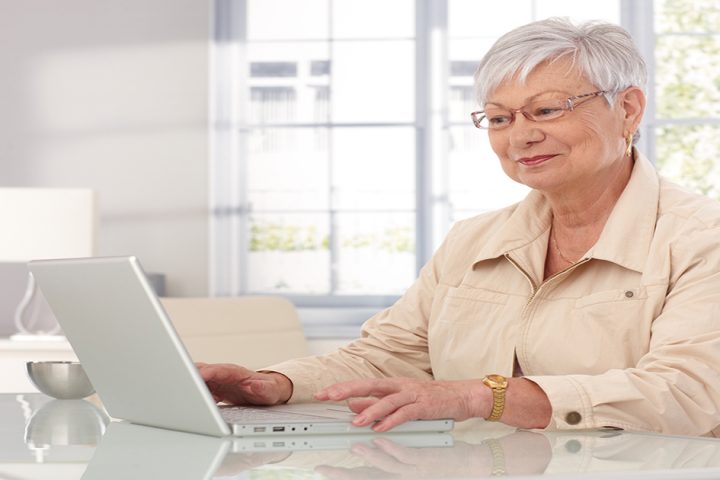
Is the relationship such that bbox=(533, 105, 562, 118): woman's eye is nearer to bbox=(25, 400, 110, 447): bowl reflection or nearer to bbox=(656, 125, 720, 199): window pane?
bbox=(25, 400, 110, 447): bowl reflection

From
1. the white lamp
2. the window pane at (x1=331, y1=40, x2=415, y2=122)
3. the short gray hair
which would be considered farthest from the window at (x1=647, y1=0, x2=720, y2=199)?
the short gray hair

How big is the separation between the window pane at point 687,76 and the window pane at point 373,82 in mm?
1098

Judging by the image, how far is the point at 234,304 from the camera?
3.60 metres

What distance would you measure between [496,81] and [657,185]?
12.9 inches

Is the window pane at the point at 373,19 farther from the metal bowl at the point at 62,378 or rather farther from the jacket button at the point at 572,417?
the jacket button at the point at 572,417

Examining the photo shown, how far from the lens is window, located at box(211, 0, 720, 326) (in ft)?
16.2

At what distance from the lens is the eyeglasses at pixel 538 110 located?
189cm

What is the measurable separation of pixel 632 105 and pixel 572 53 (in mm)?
159

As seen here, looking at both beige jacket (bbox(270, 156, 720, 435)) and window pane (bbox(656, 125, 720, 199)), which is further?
window pane (bbox(656, 125, 720, 199))

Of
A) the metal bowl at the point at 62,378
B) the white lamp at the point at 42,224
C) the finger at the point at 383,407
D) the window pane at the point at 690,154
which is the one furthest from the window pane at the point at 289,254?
the finger at the point at 383,407

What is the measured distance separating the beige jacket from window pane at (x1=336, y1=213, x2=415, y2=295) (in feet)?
9.18

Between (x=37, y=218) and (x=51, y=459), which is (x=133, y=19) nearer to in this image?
(x=37, y=218)

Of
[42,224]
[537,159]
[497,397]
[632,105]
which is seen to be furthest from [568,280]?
[42,224]

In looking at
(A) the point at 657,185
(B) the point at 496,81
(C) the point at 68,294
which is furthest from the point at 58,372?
(A) the point at 657,185
